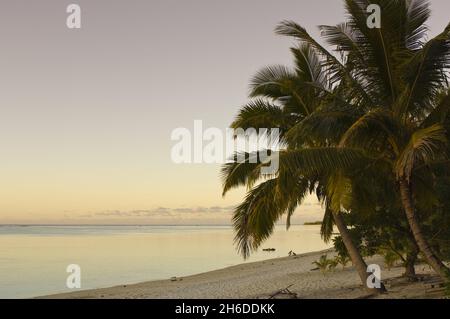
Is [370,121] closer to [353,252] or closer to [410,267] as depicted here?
[353,252]

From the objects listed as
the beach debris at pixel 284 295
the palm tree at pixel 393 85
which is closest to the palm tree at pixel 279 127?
the palm tree at pixel 393 85

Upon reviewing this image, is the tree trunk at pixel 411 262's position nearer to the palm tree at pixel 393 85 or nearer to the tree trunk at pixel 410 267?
the tree trunk at pixel 410 267

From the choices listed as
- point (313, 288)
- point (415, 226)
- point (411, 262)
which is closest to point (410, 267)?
point (411, 262)

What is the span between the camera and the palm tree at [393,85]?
1080 cm

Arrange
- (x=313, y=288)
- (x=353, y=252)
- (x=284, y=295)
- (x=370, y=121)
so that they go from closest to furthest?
1. (x=370, y=121)
2. (x=353, y=252)
3. (x=284, y=295)
4. (x=313, y=288)

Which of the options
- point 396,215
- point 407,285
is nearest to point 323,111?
point 396,215

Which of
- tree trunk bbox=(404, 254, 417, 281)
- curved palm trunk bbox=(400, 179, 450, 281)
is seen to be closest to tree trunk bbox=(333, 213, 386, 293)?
tree trunk bbox=(404, 254, 417, 281)

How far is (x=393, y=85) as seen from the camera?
1161 cm

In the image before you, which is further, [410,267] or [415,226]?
[410,267]

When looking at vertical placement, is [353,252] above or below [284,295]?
above

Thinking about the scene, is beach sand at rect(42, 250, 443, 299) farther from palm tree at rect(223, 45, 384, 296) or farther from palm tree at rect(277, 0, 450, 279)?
palm tree at rect(277, 0, 450, 279)

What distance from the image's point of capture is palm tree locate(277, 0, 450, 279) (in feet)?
35.4
